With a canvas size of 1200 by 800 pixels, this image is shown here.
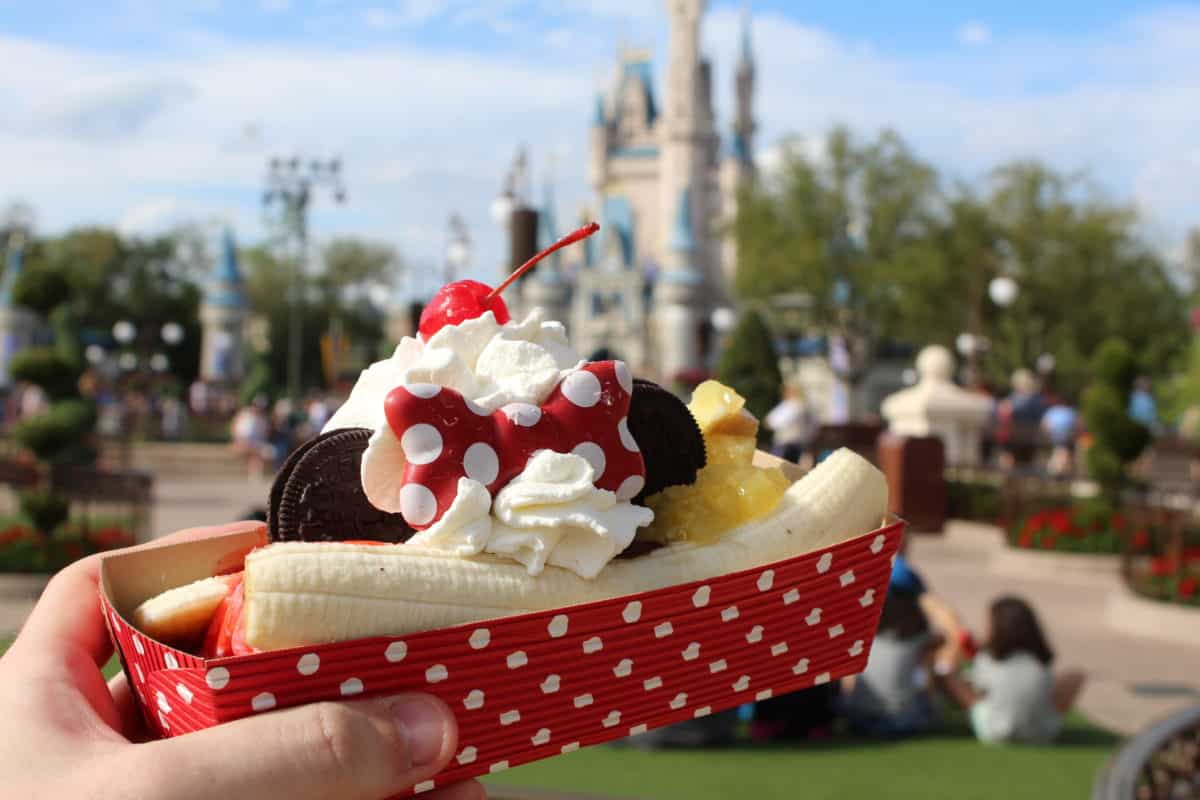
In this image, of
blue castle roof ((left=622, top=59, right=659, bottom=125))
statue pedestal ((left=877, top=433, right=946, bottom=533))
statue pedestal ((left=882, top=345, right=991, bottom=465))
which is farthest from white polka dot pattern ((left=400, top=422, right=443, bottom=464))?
blue castle roof ((left=622, top=59, right=659, bottom=125))

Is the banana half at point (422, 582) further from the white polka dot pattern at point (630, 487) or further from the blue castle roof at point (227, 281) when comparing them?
the blue castle roof at point (227, 281)

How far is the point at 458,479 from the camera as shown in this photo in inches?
66.2

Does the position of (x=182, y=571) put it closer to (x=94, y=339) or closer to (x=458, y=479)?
(x=458, y=479)

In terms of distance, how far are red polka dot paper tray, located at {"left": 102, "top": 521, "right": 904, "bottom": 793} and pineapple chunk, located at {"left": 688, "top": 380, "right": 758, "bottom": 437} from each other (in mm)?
299

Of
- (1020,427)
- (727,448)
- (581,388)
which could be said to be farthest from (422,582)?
(1020,427)

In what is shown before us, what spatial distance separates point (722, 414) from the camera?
2.12 metres

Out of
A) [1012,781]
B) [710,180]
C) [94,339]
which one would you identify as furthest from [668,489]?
[710,180]

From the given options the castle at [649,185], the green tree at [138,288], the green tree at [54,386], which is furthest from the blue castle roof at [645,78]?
the green tree at [54,386]

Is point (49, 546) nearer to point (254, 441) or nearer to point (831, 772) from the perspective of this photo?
point (831, 772)

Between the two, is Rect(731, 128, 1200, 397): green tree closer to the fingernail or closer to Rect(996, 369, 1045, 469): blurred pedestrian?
Rect(996, 369, 1045, 469): blurred pedestrian

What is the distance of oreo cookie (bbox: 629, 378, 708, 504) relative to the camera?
1.91 metres

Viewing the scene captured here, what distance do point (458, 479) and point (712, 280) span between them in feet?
298

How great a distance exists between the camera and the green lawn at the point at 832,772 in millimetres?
5746

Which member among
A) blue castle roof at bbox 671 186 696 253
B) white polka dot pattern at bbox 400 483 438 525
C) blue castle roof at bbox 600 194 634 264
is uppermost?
blue castle roof at bbox 600 194 634 264
